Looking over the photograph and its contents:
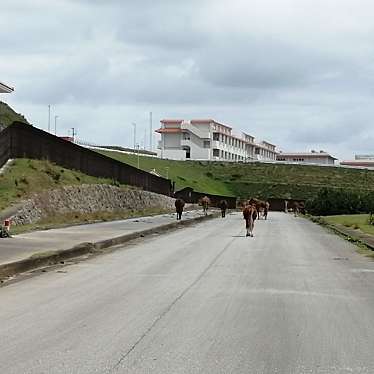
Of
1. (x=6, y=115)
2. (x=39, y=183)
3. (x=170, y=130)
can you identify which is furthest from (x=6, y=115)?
(x=170, y=130)

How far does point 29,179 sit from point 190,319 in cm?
2983

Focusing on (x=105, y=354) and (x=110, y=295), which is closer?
(x=105, y=354)

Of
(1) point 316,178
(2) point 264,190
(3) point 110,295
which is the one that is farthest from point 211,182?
(3) point 110,295

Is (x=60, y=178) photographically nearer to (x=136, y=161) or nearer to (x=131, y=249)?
(x=131, y=249)

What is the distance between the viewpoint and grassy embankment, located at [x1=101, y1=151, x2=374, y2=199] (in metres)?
109

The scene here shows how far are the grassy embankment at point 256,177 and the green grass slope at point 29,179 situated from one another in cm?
5375

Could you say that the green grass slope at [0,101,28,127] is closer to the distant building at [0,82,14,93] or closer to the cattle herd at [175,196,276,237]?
the distant building at [0,82,14,93]

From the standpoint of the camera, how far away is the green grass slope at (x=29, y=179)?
36.3 meters

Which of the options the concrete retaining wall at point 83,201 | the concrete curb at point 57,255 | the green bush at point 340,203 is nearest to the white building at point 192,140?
the green bush at point 340,203

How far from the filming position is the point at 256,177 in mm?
124688

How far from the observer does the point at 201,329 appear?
1023cm

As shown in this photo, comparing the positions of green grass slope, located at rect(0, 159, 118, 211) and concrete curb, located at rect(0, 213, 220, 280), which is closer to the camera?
concrete curb, located at rect(0, 213, 220, 280)

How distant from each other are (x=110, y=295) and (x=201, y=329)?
383cm

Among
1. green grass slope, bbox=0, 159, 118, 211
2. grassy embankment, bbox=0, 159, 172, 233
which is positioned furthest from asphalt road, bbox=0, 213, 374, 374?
green grass slope, bbox=0, 159, 118, 211
